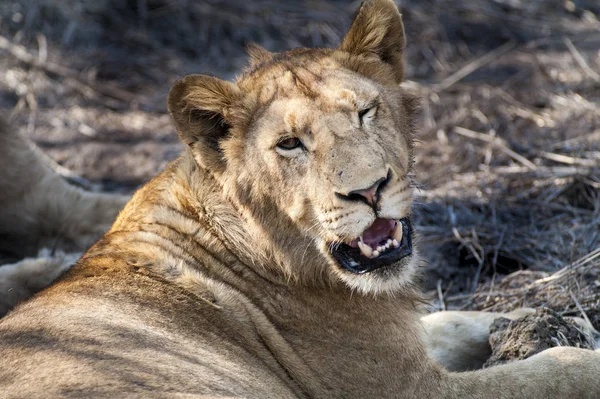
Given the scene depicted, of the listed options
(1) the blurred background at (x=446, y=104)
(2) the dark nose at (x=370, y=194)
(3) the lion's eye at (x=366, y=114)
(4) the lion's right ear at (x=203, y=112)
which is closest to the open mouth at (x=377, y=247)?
(2) the dark nose at (x=370, y=194)

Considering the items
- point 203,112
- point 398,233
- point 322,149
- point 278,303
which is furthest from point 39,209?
point 398,233

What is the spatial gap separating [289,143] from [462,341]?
1.35 meters

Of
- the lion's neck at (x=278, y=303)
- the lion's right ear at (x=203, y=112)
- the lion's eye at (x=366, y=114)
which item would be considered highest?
the lion's right ear at (x=203, y=112)

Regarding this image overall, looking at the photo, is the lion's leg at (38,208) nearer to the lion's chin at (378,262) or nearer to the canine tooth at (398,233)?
the lion's chin at (378,262)

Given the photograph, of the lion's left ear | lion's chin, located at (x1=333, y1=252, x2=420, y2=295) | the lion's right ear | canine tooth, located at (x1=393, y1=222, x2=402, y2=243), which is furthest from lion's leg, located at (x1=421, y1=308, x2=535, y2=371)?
the lion's right ear

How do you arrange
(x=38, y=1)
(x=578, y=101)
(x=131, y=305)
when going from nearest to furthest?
(x=131, y=305), (x=578, y=101), (x=38, y=1)

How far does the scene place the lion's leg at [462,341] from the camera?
384cm

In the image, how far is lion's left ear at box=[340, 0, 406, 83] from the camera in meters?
3.40

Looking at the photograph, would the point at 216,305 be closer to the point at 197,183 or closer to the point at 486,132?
the point at 197,183

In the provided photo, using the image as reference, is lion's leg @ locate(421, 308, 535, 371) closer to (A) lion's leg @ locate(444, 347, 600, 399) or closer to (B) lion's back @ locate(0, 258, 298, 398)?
(A) lion's leg @ locate(444, 347, 600, 399)

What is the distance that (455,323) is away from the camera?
3.89m

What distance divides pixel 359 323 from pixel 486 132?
3.34 metres

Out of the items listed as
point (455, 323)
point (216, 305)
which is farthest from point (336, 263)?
point (455, 323)

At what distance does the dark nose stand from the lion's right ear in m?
0.63
